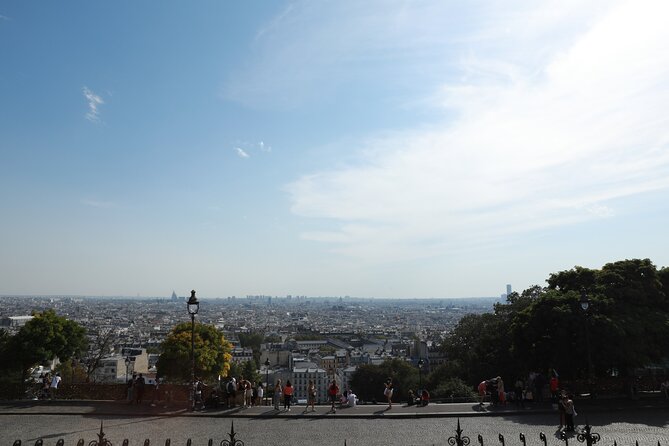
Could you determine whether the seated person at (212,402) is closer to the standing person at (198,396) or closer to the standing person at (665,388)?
the standing person at (198,396)

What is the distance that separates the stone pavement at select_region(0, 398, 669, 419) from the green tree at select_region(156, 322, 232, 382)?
14541 mm

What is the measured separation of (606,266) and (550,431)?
13.1 metres

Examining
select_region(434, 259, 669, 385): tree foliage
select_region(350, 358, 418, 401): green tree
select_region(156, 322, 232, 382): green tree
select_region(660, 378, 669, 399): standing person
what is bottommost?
select_region(350, 358, 418, 401): green tree

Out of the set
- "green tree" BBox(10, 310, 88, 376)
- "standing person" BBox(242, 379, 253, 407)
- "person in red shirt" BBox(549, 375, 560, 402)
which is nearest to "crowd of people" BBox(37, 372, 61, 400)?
"standing person" BBox(242, 379, 253, 407)

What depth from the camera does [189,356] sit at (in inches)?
1302

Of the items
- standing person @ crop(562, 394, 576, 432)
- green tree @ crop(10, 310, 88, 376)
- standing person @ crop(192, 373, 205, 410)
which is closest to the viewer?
standing person @ crop(562, 394, 576, 432)

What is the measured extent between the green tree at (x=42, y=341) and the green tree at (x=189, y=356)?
284 inches

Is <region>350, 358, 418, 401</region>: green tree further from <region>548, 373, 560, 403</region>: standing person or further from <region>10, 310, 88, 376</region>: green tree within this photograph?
<region>548, 373, 560, 403</region>: standing person

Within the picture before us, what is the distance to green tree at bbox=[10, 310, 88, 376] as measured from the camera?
26.0 metres

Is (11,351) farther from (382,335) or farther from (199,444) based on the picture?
(382,335)

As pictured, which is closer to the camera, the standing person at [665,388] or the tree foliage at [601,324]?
the standing person at [665,388]

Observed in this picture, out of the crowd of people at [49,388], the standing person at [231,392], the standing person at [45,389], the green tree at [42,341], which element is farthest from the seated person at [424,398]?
the green tree at [42,341]

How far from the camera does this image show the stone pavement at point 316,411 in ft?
55.5

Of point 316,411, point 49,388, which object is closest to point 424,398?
point 316,411
